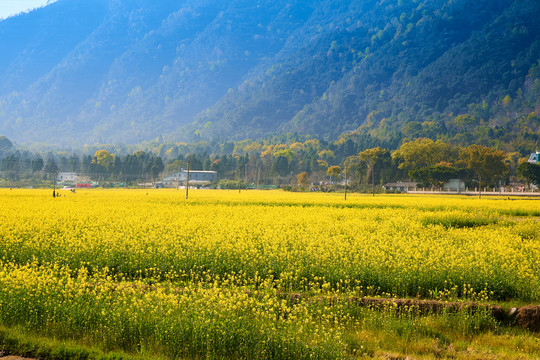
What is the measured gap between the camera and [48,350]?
825 cm

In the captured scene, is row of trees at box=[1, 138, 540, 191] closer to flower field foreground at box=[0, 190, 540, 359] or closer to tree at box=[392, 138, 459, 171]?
tree at box=[392, 138, 459, 171]

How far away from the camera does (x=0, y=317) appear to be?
358 inches

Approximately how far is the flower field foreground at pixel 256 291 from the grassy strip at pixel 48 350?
11.6 inches

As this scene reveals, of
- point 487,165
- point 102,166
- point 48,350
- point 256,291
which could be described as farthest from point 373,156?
point 48,350

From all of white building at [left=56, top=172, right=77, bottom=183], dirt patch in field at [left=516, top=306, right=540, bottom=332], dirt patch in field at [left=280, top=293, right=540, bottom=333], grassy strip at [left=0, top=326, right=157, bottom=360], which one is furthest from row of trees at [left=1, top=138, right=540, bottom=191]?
grassy strip at [left=0, top=326, right=157, bottom=360]

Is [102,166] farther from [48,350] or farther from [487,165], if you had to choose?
[48,350]

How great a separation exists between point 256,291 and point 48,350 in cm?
411

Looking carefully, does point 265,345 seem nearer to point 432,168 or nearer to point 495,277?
point 495,277

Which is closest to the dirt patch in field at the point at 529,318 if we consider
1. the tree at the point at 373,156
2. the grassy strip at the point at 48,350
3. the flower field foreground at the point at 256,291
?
the flower field foreground at the point at 256,291

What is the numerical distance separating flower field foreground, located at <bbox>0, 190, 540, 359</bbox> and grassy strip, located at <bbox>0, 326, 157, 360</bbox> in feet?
0.97

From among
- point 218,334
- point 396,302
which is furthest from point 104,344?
point 396,302

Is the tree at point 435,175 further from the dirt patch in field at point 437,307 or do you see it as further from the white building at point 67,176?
the white building at point 67,176

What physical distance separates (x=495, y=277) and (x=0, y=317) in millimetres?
11861

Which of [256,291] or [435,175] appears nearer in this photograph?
[256,291]
